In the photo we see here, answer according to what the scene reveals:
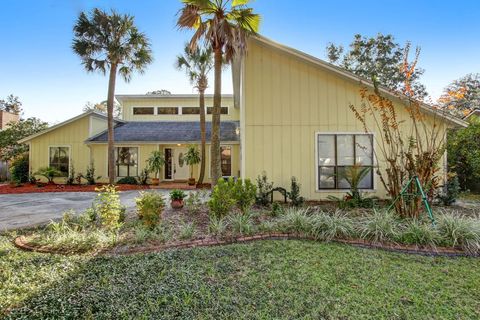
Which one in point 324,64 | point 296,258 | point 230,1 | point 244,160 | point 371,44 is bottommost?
point 296,258

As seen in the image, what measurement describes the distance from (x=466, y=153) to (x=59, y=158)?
2144cm

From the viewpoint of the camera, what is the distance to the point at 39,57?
12.5m

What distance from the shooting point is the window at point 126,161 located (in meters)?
15.1

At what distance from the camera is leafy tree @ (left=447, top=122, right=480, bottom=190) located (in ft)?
31.1

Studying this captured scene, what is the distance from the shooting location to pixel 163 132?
634 inches

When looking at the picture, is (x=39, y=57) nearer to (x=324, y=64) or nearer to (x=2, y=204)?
(x=2, y=204)

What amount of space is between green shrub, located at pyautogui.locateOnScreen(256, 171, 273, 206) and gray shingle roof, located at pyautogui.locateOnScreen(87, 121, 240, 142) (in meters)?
6.78

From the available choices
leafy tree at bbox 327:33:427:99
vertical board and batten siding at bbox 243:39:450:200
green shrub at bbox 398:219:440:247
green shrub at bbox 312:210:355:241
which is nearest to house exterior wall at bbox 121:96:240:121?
vertical board and batten siding at bbox 243:39:450:200

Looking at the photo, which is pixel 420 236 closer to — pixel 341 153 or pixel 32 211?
pixel 341 153

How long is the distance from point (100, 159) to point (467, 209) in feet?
57.4

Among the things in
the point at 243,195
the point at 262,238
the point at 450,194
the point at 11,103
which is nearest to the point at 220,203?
the point at 243,195

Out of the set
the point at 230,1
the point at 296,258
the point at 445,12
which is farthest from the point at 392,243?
the point at 445,12

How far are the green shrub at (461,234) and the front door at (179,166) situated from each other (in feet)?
43.5

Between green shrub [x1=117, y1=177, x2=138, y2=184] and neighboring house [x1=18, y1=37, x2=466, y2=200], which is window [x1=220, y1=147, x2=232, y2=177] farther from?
neighboring house [x1=18, y1=37, x2=466, y2=200]
